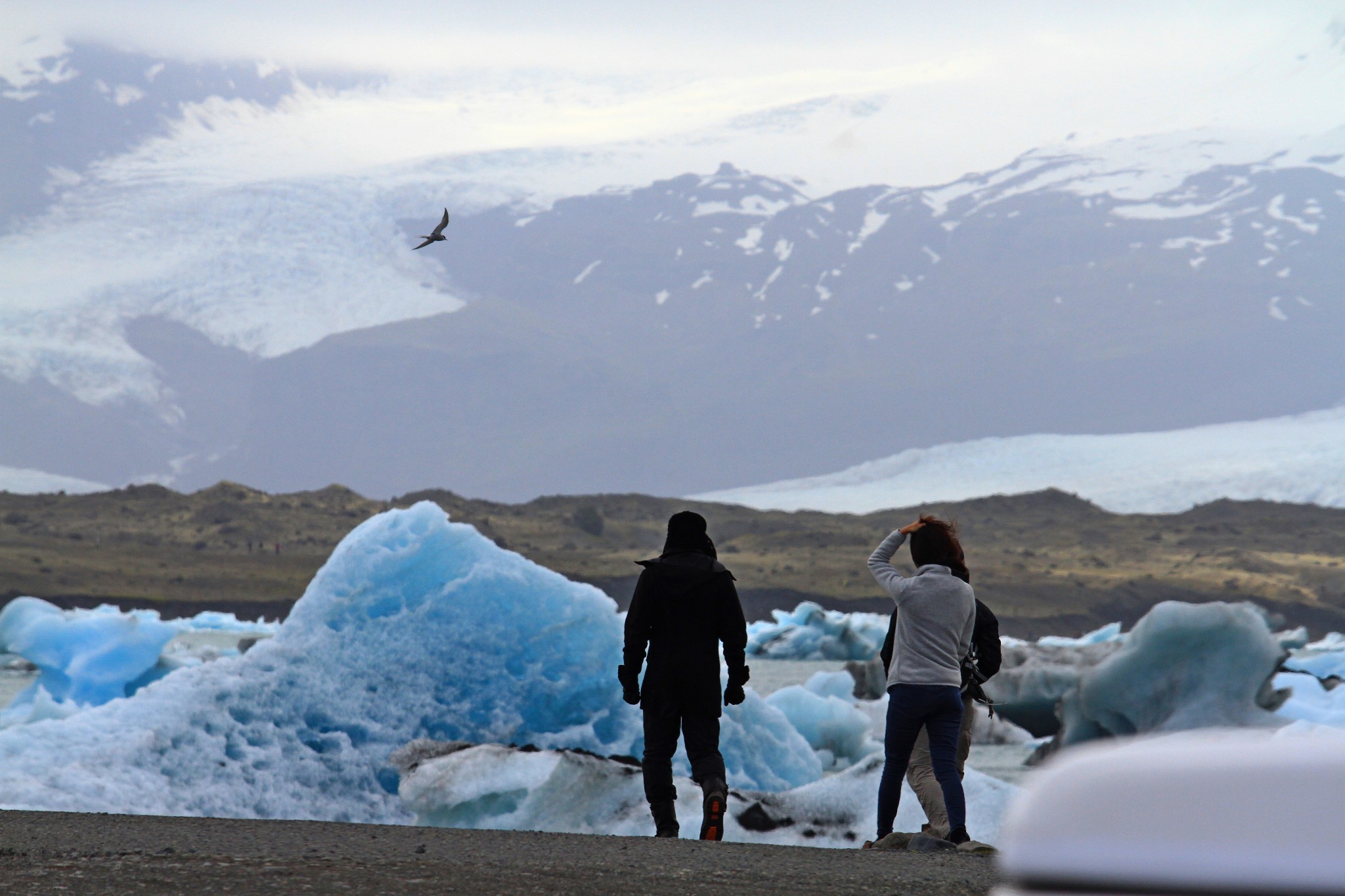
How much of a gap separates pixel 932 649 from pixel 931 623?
10 cm

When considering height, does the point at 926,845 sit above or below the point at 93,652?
above

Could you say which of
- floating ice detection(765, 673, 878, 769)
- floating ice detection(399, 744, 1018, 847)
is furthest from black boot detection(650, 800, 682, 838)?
floating ice detection(765, 673, 878, 769)

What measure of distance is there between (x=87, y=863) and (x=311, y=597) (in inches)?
232

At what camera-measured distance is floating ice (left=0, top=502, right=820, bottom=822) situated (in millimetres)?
8656

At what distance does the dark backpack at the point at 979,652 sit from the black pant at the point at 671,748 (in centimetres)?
90

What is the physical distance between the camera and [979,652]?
18.2 ft

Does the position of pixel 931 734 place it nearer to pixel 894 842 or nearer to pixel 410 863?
pixel 894 842

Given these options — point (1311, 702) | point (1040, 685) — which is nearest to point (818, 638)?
point (1040, 685)

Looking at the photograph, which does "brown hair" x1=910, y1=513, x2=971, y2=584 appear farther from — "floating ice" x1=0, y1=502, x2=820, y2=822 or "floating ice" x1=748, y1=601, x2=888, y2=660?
"floating ice" x1=748, y1=601, x2=888, y2=660

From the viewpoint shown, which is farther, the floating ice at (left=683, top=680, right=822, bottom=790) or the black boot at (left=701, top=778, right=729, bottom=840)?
the floating ice at (left=683, top=680, right=822, bottom=790)

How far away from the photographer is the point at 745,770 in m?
10.4

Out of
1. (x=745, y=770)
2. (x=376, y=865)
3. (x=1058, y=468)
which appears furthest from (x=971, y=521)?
(x=376, y=865)

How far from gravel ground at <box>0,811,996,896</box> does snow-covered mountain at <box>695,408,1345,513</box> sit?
5841 centimetres

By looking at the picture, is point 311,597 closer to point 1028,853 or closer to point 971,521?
point 1028,853
